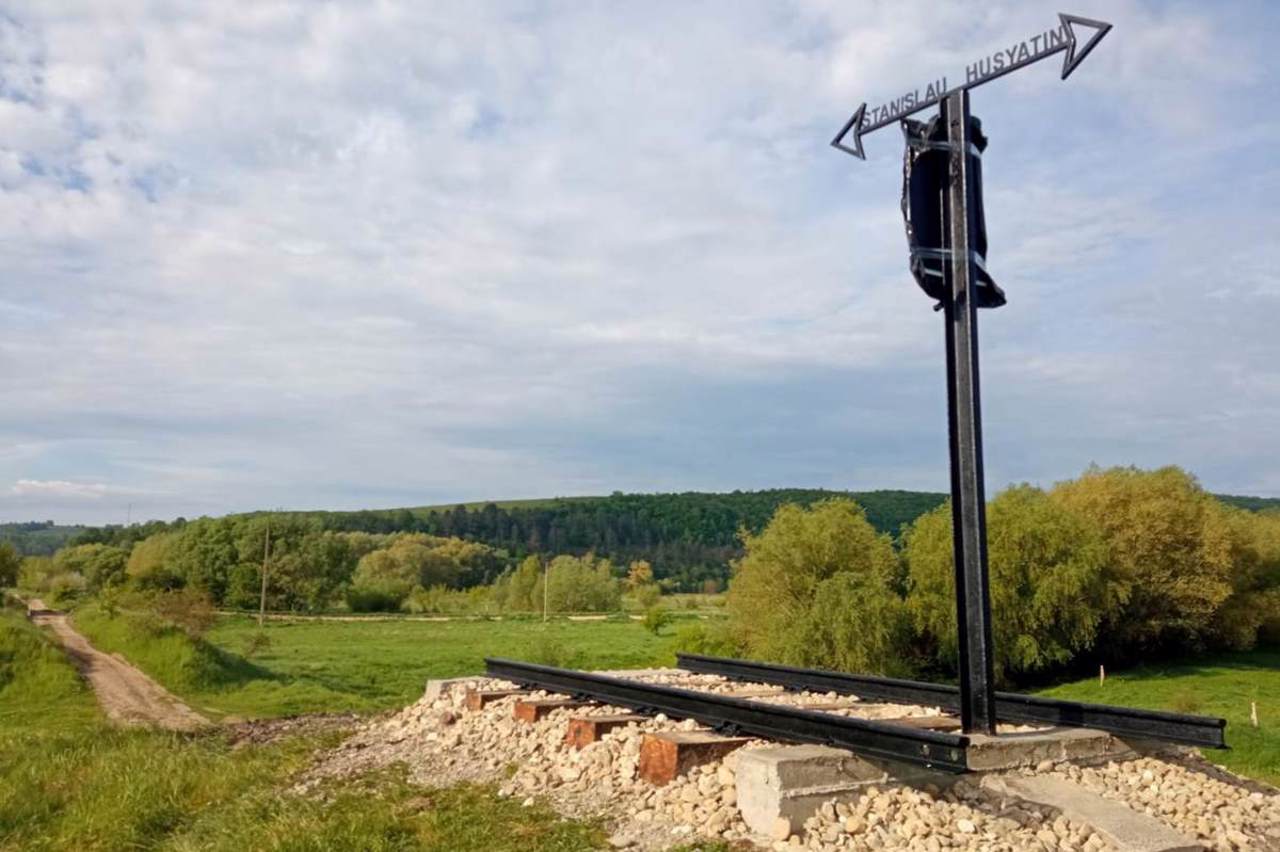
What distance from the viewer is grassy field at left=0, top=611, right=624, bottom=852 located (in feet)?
22.1

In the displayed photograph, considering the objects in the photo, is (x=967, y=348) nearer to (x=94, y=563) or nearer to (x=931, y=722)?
(x=931, y=722)

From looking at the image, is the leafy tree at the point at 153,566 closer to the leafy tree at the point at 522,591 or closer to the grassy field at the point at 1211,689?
the leafy tree at the point at 522,591

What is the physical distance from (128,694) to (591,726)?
16.7 meters

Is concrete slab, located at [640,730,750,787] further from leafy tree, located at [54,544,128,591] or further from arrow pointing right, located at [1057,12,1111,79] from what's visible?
leafy tree, located at [54,544,128,591]

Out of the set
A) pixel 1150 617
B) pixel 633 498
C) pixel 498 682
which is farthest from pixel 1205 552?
pixel 633 498

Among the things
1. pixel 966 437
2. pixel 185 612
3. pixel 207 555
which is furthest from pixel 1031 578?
pixel 207 555

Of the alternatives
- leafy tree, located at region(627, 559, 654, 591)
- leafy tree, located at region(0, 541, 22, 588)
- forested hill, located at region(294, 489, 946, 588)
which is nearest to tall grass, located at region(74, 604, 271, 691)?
leafy tree, located at region(0, 541, 22, 588)

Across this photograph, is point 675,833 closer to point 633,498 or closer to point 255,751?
point 255,751

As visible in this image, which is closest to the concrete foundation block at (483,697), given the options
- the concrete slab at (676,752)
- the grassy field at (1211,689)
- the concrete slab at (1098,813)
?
the concrete slab at (676,752)

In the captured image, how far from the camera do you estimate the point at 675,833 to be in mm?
6324

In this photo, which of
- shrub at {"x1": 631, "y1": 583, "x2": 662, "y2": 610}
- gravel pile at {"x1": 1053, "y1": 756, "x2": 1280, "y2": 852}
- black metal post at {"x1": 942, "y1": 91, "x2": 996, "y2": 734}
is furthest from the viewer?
shrub at {"x1": 631, "y1": 583, "x2": 662, "y2": 610}

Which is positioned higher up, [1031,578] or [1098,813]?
[1031,578]

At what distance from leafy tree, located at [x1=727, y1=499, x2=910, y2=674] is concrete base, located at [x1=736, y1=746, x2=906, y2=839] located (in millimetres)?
19595

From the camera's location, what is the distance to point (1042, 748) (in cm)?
685
